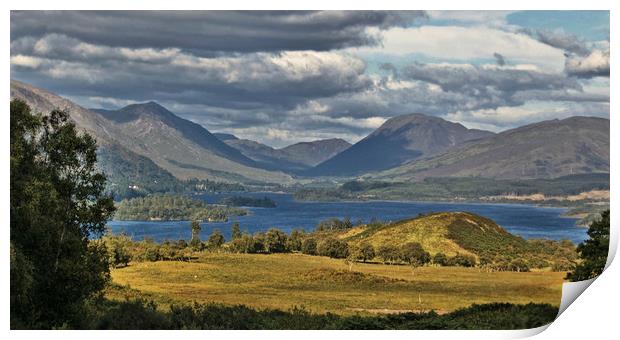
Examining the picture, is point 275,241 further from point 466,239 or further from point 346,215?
point 466,239

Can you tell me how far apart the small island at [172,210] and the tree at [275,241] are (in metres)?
1.27

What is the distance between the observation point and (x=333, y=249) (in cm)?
2467

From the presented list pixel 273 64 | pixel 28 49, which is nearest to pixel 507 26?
pixel 273 64

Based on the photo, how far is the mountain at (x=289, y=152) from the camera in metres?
26.2

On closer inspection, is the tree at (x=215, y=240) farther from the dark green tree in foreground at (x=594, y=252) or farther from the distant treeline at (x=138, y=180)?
the dark green tree in foreground at (x=594, y=252)

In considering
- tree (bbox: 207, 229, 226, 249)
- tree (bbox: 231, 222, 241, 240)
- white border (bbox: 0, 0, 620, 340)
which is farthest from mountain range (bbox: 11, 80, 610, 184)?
tree (bbox: 207, 229, 226, 249)

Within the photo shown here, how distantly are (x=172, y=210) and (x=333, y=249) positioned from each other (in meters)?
5.30

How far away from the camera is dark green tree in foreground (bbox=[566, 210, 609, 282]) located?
2130 centimetres

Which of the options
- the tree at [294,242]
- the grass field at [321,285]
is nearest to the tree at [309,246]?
the tree at [294,242]

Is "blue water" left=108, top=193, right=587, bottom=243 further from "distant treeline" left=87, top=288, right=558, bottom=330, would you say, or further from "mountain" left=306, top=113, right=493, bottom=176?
"distant treeline" left=87, top=288, right=558, bottom=330

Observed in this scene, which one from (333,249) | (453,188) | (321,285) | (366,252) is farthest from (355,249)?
(453,188)

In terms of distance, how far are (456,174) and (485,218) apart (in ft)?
19.8
